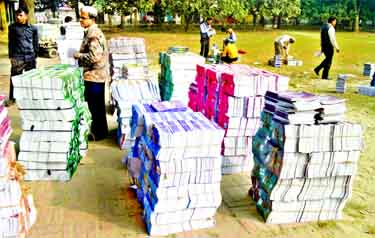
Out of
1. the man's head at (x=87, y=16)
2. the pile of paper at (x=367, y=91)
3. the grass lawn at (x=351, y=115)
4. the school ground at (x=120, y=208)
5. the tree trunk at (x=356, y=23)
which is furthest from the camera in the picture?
the tree trunk at (x=356, y=23)

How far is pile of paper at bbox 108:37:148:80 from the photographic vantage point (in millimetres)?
8492

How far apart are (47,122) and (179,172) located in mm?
1934

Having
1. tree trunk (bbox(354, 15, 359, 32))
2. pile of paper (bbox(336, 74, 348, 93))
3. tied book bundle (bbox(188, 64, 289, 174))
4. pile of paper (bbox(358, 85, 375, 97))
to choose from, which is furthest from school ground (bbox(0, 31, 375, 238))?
A: tree trunk (bbox(354, 15, 359, 32))

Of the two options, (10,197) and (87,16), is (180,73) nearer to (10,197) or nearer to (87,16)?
(87,16)

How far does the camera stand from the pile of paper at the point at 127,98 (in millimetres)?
6090

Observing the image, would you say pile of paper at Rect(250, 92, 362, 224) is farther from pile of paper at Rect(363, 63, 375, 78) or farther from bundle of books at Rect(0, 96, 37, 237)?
pile of paper at Rect(363, 63, 375, 78)

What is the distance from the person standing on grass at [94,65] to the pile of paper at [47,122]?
2.54ft

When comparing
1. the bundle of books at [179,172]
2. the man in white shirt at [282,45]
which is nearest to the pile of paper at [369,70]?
the man in white shirt at [282,45]

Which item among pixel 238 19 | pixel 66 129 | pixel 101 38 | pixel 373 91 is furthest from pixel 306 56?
pixel 238 19

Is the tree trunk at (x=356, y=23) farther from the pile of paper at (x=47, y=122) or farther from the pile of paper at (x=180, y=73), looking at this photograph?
the pile of paper at (x=47, y=122)

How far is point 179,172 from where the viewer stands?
147 inches

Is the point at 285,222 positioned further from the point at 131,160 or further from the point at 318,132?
the point at 131,160

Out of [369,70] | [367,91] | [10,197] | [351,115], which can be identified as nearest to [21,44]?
[10,197]

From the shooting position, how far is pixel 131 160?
181 inches
